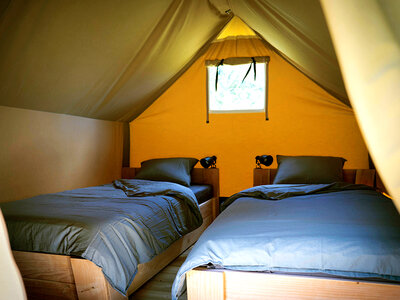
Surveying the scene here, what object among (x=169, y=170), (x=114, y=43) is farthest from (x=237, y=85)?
(x=114, y=43)

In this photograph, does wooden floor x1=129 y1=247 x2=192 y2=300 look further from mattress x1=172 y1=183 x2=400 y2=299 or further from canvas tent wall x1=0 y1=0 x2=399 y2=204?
canvas tent wall x1=0 y1=0 x2=399 y2=204

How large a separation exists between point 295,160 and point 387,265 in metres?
2.04

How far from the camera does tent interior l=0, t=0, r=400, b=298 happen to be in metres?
0.50

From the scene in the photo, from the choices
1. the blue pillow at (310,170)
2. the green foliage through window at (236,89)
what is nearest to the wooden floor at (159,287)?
the blue pillow at (310,170)

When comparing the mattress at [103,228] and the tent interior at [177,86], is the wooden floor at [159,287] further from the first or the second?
the tent interior at [177,86]

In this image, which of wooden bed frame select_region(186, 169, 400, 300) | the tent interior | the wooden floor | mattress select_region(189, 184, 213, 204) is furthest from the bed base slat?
mattress select_region(189, 184, 213, 204)

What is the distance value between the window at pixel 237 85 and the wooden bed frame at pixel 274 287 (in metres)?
2.99

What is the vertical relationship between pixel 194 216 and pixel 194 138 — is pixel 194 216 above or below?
below

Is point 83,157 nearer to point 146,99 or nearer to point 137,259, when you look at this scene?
point 146,99

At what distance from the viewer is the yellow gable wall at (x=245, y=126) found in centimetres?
382

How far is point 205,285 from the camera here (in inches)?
53.2

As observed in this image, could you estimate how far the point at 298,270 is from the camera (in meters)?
1.29

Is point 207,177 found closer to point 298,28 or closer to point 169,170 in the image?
point 169,170

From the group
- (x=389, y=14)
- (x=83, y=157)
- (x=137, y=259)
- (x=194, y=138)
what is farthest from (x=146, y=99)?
(x=389, y=14)
